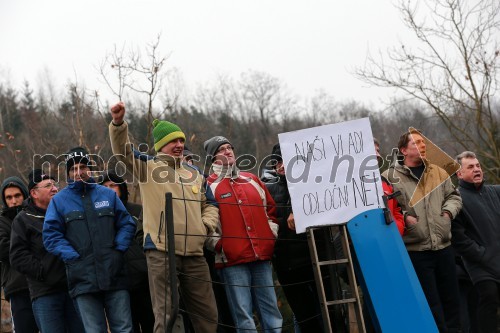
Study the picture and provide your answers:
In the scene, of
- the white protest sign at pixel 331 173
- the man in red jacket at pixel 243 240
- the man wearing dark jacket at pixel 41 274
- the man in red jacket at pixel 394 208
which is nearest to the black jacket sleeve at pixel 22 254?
the man wearing dark jacket at pixel 41 274

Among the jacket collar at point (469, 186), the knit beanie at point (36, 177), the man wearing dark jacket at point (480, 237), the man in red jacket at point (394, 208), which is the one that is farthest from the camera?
the jacket collar at point (469, 186)

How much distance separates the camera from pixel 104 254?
5.73m

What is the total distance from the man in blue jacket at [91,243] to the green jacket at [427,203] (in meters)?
2.47

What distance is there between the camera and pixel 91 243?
5734mm

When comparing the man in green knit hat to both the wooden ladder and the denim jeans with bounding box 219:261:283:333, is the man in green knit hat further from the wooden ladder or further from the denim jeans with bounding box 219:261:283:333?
the wooden ladder

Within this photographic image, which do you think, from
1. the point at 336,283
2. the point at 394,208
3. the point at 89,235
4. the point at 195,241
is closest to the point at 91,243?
the point at 89,235

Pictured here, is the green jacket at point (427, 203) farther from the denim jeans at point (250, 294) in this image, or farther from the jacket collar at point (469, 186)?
the denim jeans at point (250, 294)

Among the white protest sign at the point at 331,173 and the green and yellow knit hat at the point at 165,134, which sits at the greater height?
the green and yellow knit hat at the point at 165,134

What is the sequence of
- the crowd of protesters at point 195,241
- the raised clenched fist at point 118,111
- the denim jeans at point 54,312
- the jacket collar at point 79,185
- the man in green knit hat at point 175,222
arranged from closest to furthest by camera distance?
the raised clenched fist at point 118,111 → the man in green knit hat at point 175,222 → the crowd of protesters at point 195,241 → the jacket collar at point 79,185 → the denim jeans at point 54,312

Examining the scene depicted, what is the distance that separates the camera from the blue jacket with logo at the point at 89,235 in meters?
5.63

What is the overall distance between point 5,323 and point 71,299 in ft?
16.3

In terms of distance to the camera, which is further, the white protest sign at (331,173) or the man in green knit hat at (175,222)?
the white protest sign at (331,173)

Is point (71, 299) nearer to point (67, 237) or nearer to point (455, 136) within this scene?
point (67, 237)

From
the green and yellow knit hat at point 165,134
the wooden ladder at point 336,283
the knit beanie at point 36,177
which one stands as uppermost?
the green and yellow knit hat at point 165,134
